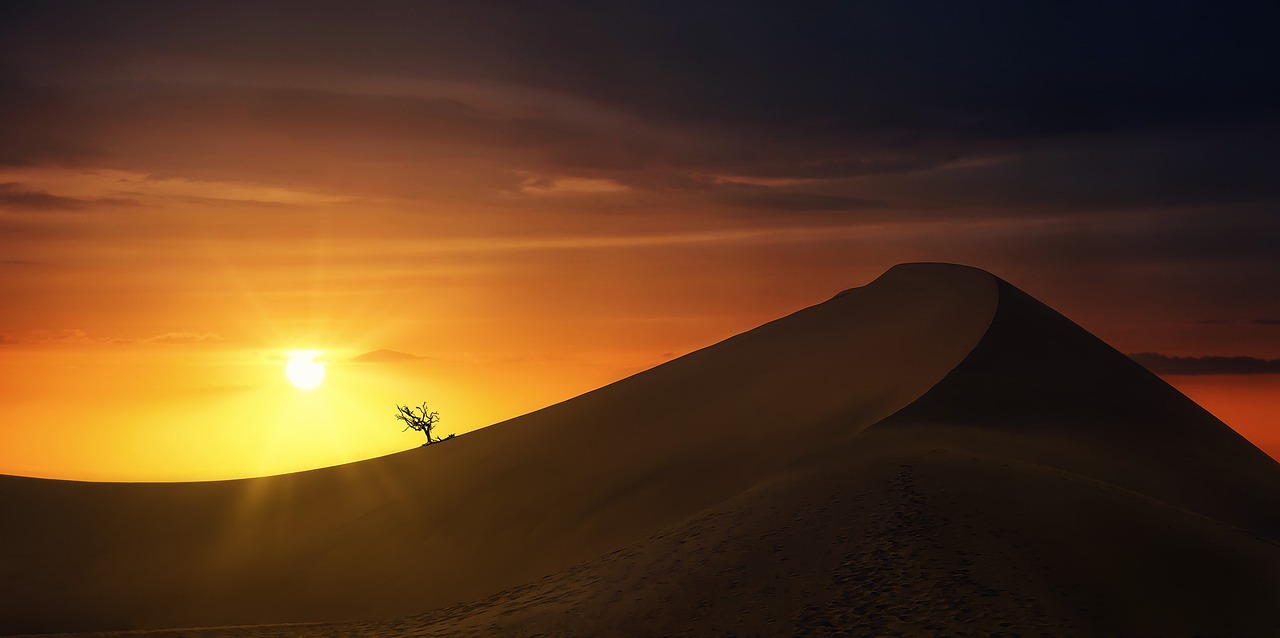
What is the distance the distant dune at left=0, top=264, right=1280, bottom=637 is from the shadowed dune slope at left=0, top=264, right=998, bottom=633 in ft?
0.34

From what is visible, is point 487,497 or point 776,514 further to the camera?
point 487,497

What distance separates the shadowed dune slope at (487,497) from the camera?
2259 centimetres

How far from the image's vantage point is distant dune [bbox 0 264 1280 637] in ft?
44.2

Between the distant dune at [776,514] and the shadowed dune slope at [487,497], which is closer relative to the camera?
the distant dune at [776,514]

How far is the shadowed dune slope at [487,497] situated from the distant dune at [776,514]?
0.10m

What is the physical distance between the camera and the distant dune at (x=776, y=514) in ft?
44.2

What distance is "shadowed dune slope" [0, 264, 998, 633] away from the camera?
74.1 feet

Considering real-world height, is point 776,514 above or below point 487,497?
below

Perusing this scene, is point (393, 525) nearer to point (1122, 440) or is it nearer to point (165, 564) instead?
point (165, 564)

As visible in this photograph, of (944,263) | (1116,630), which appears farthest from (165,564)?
(944,263)

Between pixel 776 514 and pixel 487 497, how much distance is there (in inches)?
491

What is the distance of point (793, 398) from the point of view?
2645 centimetres

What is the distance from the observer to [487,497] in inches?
1055

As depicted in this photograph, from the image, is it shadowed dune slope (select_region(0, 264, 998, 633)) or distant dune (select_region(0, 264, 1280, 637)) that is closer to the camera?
distant dune (select_region(0, 264, 1280, 637))
